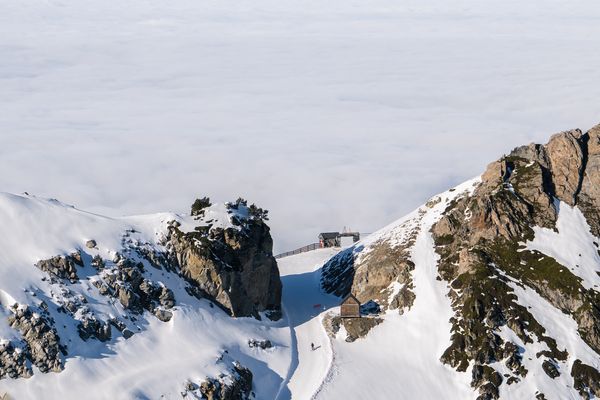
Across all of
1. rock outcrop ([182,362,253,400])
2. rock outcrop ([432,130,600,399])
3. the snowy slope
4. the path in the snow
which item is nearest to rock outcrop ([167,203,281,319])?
the snowy slope

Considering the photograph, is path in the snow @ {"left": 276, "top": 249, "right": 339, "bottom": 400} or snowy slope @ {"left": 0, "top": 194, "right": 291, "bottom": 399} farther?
path in the snow @ {"left": 276, "top": 249, "right": 339, "bottom": 400}

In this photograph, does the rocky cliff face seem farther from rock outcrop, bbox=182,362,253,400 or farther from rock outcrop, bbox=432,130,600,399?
rock outcrop, bbox=182,362,253,400

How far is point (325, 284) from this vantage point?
15688cm

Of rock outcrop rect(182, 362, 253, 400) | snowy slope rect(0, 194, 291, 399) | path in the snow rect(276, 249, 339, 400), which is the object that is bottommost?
path in the snow rect(276, 249, 339, 400)

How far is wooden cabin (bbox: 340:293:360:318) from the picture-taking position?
5477 inches

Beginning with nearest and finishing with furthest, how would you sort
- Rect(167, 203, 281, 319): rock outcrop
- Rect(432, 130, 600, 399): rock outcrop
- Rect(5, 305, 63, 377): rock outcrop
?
Rect(5, 305, 63, 377): rock outcrop → Rect(432, 130, 600, 399): rock outcrop → Rect(167, 203, 281, 319): rock outcrop

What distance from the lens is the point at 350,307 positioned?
457 feet

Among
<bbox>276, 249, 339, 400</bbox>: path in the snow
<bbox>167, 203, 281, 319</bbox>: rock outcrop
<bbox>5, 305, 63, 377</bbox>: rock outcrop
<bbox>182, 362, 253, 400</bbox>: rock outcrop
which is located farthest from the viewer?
<bbox>167, 203, 281, 319</bbox>: rock outcrop

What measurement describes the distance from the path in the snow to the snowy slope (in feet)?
5.92

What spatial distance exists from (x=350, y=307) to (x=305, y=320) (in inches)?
315

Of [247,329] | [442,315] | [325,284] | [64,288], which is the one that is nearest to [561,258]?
[442,315]

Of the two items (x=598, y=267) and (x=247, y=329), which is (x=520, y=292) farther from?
(x=247, y=329)

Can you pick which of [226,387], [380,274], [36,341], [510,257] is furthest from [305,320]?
[36,341]

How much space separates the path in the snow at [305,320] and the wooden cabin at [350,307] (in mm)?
4069
